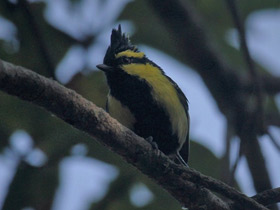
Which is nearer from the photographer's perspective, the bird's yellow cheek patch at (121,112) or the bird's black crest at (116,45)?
the bird's yellow cheek patch at (121,112)

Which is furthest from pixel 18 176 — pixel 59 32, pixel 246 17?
pixel 246 17

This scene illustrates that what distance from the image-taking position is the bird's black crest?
3728 millimetres

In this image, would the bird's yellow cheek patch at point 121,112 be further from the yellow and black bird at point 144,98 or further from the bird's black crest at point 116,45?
the bird's black crest at point 116,45

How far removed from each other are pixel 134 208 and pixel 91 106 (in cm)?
85

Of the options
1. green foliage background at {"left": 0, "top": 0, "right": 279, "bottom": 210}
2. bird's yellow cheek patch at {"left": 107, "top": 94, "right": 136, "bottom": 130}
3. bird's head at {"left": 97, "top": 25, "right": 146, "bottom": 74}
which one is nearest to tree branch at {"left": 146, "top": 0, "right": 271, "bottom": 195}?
green foliage background at {"left": 0, "top": 0, "right": 279, "bottom": 210}

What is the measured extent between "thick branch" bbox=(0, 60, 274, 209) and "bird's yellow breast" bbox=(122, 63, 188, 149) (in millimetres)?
975

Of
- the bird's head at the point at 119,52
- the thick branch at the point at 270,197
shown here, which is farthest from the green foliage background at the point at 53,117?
the thick branch at the point at 270,197

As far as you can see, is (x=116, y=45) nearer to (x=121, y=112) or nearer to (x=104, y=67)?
(x=104, y=67)

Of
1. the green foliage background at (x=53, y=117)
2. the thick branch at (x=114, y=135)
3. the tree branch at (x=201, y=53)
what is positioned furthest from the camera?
the tree branch at (x=201, y=53)

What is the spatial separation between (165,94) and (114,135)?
129 cm

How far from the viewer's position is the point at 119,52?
378cm

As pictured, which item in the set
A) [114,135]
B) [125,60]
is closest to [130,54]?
[125,60]

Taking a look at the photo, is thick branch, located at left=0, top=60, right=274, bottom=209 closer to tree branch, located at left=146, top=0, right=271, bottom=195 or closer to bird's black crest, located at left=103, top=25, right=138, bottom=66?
tree branch, located at left=146, top=0, right=271, bottom=195

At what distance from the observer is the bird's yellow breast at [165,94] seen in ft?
11.7
